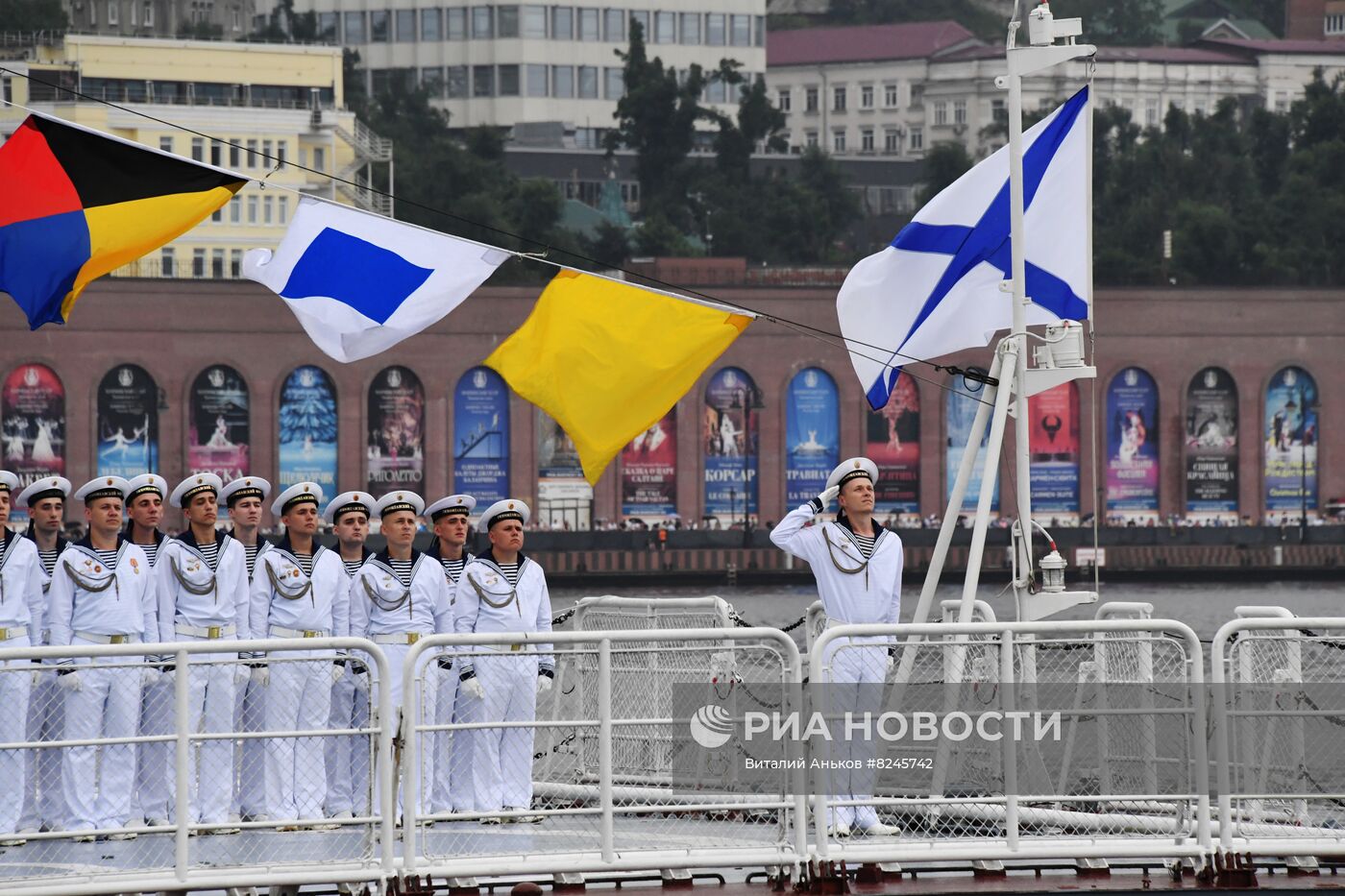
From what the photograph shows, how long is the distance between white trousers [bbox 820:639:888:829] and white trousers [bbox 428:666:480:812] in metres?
1.85

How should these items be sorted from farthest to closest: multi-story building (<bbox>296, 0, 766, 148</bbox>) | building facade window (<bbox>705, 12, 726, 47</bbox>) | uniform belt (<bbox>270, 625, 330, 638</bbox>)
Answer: building facade window (<bbox>705, 12, 726, 47</bbox>)
multi-story building (<bbox>296, 0, 766, 148</bbox>)
uniform belt (<bbox>270, 625, 330, 638</bbox>)

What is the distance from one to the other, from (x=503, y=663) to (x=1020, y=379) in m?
3.31

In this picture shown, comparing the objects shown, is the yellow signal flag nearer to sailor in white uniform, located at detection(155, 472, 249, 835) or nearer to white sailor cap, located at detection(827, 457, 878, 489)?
white sailor cap, located at detection(827, 457, 878, 489)

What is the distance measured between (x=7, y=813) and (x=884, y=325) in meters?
5.79

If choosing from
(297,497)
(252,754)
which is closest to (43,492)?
(297,497)

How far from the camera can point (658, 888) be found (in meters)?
9.43

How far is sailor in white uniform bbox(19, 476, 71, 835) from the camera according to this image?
9984 mm

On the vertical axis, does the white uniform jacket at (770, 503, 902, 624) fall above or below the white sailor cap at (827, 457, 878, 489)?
below

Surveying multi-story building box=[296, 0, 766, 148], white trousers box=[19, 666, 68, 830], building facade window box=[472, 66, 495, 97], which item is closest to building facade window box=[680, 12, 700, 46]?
multi-story building box=[296, 0, 766, 148]

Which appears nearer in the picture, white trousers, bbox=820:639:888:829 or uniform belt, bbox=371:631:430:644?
white trousers, bbox=820:639:888:829

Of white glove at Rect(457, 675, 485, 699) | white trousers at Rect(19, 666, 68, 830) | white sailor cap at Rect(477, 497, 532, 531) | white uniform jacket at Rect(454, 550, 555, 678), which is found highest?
white sailor cap at Rect(477, 497, 532, 531)

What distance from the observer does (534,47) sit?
11456cm

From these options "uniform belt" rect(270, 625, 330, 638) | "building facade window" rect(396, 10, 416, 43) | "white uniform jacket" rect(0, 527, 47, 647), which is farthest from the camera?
"building facade window" rect(396, 10, 416, 43)

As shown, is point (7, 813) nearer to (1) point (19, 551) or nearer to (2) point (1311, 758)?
(1) point (19, 551)
